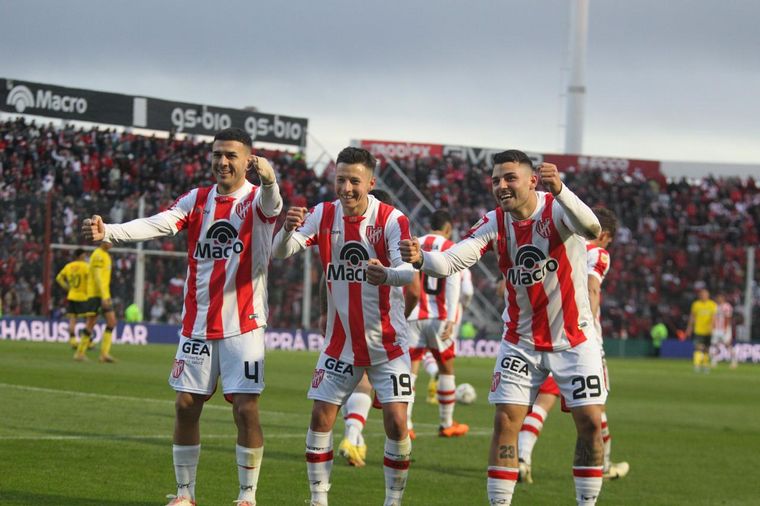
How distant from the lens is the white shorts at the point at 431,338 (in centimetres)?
1500

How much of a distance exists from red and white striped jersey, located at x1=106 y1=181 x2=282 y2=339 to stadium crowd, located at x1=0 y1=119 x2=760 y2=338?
22.6m

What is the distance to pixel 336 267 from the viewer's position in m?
8.84

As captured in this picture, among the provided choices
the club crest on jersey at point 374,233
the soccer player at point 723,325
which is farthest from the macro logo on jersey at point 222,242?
the soccer player at point 723,325

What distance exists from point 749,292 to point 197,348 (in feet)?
128

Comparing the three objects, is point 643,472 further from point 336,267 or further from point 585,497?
point 336,267

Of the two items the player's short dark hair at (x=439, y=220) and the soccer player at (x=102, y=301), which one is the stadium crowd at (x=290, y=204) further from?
the player's short dark hair at (x=439, y=220)

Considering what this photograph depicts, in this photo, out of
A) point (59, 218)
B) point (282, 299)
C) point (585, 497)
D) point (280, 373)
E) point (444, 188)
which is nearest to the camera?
point (585, 497)

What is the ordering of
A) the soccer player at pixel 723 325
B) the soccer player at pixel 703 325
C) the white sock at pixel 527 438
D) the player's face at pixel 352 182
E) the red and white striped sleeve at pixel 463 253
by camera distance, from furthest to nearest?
the soccer player at pixel 723 325, the soccer player at pixel 703 325, the white sock at pixel 527 438, the player's face at pixel 352 182, the red and white striped sleeve at pixel 463 253

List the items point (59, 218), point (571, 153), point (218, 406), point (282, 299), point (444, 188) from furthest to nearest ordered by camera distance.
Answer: point (571, 153) → point (444, 188) → point (282, 299) → point (59, 218) → point (218, 406)

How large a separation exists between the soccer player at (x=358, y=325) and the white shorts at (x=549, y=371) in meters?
0.79

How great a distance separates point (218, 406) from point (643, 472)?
657 cm

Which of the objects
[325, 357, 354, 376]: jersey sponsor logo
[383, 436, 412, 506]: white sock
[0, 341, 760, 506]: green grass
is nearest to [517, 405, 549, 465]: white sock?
[0, 341, 760, 506]: green grass

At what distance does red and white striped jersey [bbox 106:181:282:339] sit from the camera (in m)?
8.56

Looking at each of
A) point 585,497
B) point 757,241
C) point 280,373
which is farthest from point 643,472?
point 757,241
